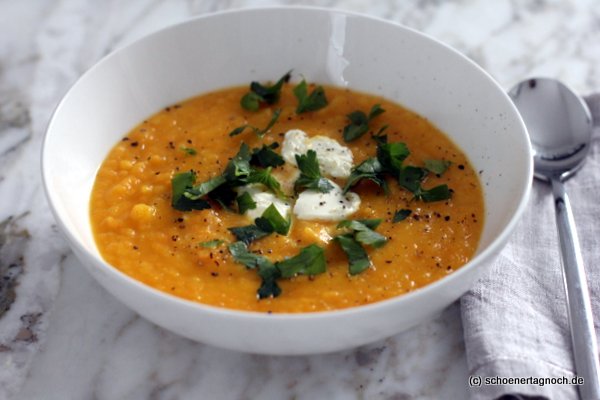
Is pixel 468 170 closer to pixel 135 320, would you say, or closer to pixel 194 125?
pixel 194 125

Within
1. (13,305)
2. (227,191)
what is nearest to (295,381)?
(227,191)

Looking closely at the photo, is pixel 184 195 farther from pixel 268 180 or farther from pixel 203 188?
pixel 268 180

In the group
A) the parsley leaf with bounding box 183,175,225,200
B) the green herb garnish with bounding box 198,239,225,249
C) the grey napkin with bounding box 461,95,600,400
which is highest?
the parsley leaf with bounding box 183,175,225,200

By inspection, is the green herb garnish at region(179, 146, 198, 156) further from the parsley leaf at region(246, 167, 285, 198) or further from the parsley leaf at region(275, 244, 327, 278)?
the parsley leaf at region(275, 244, 327, 278)

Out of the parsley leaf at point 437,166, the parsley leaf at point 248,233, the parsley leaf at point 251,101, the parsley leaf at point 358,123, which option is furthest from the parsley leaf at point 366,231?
the parsley leaf at point 251,101

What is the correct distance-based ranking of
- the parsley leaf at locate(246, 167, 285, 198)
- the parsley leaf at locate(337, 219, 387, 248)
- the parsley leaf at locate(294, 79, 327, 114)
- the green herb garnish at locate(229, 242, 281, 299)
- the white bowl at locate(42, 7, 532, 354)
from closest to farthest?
1. the white bowl at locate(42, 7, 532, 354)
2. the green herb garnish at locate(229, 242, 281, 299)
3. the parsley leaf at locate(337, 219, 387, 248)
4. the parsley leaf at locate(246, 167, 285, 198)
5. the parsley leaf at locate(294, 79, 327, 114)

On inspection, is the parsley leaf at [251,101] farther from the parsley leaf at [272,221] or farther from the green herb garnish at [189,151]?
the parsley leaf at [272,221]

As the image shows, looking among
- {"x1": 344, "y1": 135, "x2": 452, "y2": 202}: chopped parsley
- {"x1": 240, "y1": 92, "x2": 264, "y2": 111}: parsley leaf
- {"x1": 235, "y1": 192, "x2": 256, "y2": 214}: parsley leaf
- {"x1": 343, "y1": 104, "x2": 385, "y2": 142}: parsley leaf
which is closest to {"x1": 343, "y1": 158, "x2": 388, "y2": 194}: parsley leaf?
{"x1": 344, "y1": 135, "x2": 452, "y2": 202}: chopped parsley
